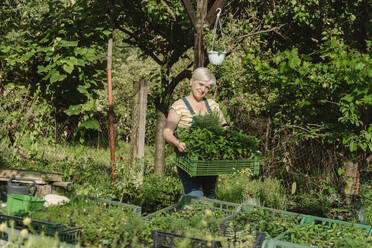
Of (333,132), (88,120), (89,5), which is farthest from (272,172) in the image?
(89,5)

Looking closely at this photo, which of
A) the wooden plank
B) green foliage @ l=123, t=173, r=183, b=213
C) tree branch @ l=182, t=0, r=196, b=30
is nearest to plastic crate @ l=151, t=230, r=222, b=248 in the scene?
green foliage @ l=123, t=173, r=183, b=213

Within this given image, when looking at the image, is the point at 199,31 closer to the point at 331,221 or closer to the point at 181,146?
the point at 181,146

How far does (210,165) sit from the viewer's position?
3164mm

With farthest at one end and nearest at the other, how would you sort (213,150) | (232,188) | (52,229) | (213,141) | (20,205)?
(232,188) → (213,141) → (213,150) → (20,205) → (52,229)

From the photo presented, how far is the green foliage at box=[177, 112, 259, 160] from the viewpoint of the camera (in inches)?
123

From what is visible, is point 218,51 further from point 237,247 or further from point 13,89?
point 237,247

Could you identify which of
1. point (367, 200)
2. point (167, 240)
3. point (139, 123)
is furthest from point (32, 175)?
point (367, 200)

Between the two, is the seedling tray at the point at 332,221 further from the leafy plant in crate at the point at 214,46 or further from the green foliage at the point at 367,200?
the leafy plant in crate at the point at 214,46

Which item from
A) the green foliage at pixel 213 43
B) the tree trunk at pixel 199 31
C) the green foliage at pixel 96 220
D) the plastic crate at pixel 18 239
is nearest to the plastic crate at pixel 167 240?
the green foliage at pixel 96 220

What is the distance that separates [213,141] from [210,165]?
7.3 inches

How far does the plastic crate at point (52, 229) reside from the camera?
2.62 metres

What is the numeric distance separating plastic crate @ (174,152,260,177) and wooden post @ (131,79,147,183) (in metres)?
1.89

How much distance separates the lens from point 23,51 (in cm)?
534

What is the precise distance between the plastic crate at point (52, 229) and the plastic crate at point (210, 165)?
897mm
